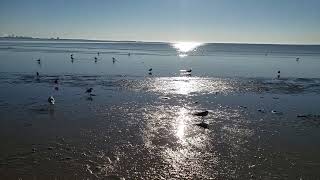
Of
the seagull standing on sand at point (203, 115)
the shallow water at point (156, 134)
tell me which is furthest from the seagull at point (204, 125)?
the shallow water at point (156, 134)

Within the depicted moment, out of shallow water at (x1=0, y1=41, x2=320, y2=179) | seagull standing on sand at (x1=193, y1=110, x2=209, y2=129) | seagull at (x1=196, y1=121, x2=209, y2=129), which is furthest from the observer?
seagull standing on sand at (x1=193, y1=110, x2=209, y2=129)

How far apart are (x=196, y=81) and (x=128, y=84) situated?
298 inches

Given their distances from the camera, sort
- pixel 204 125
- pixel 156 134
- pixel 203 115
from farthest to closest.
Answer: pixel 203 115
pixel 204 125
pixel 156 134

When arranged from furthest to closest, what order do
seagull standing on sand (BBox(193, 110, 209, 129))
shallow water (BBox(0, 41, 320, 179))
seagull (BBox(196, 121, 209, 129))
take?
1. seagull standing on sand (BBox(193, 110, 209, 129))
2. seagull (BBox(196, 121, 209, 129))
3. shallow water (BBox(0, 41, 320, 179))

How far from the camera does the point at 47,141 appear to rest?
17062 millimetres

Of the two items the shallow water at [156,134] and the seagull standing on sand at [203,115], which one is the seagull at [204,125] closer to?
the seagull standing on sand at [203,115]

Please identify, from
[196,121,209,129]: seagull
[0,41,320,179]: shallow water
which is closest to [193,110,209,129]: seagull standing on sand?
[196,121,209,129]: seagull

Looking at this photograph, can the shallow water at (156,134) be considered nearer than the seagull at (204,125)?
Yes

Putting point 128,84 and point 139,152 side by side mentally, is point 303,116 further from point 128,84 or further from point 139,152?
point 128,84

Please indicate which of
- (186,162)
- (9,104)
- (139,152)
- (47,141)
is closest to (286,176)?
(186,162)

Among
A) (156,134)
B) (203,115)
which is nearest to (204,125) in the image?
(203,115)

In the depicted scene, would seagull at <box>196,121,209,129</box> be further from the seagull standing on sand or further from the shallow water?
the shallow water

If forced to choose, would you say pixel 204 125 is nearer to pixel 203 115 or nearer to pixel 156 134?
pixel 203 115

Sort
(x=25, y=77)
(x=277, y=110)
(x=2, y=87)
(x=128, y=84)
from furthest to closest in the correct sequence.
Answer: (x=25, y=77), (x=128, y=84), (x=2, y=87), (x=277, y=110)
